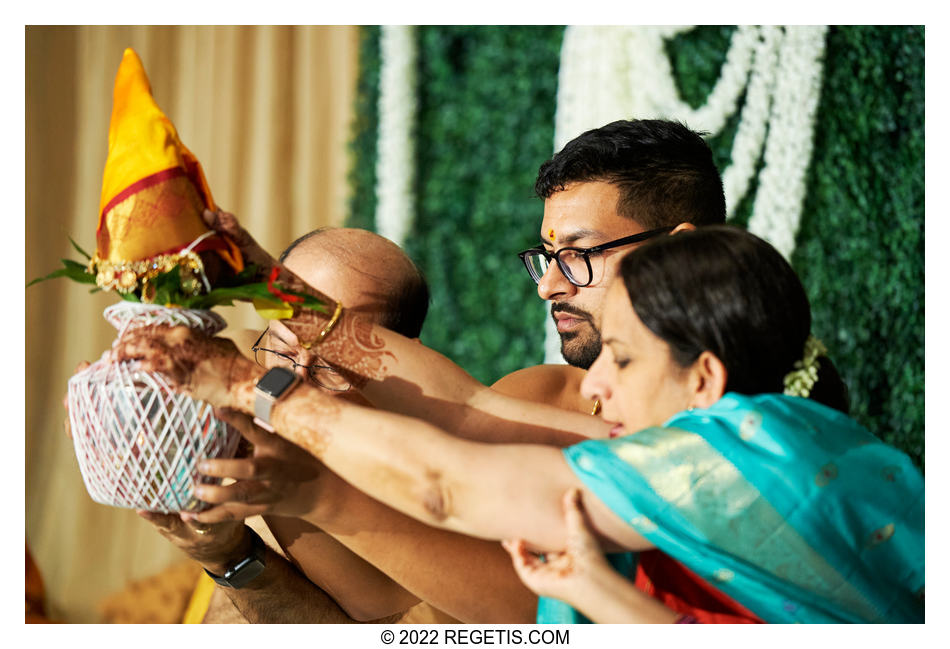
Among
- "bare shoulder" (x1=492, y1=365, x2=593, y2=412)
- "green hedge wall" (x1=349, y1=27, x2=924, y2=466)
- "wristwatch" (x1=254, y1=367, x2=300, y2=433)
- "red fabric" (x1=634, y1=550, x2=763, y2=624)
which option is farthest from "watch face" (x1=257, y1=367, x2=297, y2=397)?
"green hedge wall" (x1=349, y1=27, x2=924, y2=466)

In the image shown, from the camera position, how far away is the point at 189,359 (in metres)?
1.32

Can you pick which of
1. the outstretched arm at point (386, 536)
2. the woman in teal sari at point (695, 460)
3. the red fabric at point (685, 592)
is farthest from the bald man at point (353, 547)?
the red fabric at point (685, 592)

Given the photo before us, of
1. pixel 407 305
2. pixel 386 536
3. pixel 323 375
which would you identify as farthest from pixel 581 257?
pixel 386 536

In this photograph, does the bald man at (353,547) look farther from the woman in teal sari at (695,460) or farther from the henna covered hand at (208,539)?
the woman in teal sari at (695,460)

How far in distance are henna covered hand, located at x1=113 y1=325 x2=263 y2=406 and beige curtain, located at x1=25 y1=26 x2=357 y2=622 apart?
2084 mm

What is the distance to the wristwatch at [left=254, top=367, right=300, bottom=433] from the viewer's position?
4.33ft

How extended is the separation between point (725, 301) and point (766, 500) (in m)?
0.30

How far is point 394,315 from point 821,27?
2530mm

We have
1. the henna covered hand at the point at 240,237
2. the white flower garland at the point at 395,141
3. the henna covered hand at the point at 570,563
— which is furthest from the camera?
the white flower garland at the point at 395,141

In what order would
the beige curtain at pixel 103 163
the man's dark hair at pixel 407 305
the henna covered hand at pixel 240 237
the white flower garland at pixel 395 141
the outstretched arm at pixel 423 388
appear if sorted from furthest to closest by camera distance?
the white flower garland at pixel 395 141
the beige curtain at pixel 103 163
the man's dark hair at pixel 407 305
the outstretched arm at pixel 423 388
the henna covered hand at pixel 240 237

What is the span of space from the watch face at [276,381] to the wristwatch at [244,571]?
0.68 meters

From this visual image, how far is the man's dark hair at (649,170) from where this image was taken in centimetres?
214

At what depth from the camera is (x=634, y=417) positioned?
1456 mm
